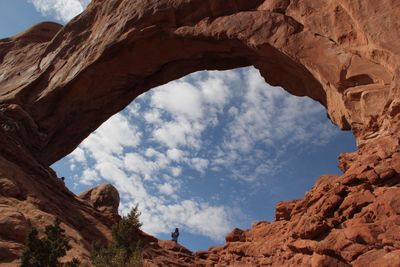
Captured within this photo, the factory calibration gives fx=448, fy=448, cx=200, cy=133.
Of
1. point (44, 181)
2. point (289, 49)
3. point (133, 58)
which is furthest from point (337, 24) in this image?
point (44, 181)

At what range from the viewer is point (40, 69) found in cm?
3981

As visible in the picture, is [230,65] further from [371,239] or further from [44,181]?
[371,239]

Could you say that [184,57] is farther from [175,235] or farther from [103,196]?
[175,235]

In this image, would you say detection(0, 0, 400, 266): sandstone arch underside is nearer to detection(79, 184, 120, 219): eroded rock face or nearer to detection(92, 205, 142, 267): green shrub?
detection(92, 205, 142, 267): green shrub

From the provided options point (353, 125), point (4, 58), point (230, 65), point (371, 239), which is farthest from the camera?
point (4, 58)

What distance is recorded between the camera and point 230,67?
3322 centimetres

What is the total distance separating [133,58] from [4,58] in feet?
65.5

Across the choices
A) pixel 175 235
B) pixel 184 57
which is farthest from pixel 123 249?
pixel 175 235

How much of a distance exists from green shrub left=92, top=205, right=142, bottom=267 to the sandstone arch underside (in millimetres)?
1433

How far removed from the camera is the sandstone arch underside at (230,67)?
16.4m

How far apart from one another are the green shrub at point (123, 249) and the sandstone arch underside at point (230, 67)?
56.4 inches

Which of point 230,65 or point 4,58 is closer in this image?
point 230,65

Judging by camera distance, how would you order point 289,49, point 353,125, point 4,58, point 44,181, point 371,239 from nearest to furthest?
point 371,239
point 353,125
point 289,49
point 44,181
point 4,58

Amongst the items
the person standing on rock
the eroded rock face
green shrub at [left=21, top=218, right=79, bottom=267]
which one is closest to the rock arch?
the eroded rock face
